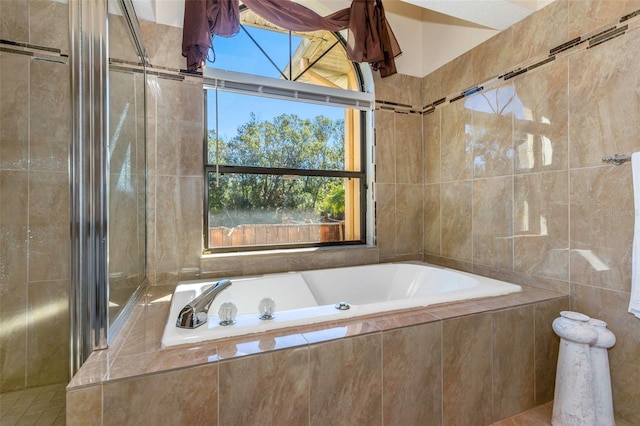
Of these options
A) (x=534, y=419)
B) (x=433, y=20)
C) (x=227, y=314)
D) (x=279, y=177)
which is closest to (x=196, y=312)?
(x=227, y=314)

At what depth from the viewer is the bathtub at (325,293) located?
3.80 feet

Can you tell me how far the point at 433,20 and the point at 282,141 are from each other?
165cm

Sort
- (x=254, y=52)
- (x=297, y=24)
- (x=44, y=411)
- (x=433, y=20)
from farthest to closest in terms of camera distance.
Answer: (x=433, y=20) < (x=254, y=52) < (x=297, y=24) < (x=44, y=411)

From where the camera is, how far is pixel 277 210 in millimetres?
2328

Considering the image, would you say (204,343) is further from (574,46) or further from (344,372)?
(574,46)

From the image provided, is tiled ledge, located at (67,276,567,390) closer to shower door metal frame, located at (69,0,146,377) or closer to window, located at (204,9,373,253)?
shower door metal frame, located at (69,0,146,377)

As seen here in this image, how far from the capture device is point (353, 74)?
8.49 feet

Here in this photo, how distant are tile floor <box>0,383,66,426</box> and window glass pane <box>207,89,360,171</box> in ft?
4.95

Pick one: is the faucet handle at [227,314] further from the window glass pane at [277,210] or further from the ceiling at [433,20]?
the ceiling at [433,20]

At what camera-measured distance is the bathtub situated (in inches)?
45.6

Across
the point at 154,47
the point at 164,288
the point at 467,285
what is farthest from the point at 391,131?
the point at 164,288

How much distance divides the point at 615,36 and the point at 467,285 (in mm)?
1463

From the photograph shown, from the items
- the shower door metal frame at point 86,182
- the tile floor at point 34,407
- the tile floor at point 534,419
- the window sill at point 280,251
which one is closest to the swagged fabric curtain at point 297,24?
the shower door metal frame at point 86,182

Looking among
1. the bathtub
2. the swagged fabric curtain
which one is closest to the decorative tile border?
the swagged fabric curtain
